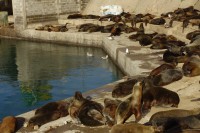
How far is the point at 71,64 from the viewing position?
20938 millimetres

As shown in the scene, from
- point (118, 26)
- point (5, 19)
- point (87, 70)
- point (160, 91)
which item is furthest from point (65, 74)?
point (5, 19)

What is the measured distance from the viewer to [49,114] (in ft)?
30.1

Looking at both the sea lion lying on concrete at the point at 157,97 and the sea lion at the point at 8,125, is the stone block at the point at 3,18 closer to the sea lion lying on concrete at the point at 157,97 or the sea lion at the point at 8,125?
the sea lion at the point at 8,125

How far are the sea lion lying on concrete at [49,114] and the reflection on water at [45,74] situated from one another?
379 centimetres

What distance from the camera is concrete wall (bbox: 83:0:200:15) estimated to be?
1076 inches

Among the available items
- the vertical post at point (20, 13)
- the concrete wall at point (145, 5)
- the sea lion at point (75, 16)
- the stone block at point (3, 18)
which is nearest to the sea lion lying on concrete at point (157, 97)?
the concrete wall at point (145, 5)

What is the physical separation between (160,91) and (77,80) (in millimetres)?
8483

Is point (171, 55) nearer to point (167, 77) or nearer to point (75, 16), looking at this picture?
point (167, 77)

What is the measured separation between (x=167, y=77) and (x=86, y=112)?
10.8ft

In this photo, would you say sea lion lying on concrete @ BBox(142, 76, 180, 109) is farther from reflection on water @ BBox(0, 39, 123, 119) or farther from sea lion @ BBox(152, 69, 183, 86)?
reflection on water @ BBox(0, 39, 123, 119)

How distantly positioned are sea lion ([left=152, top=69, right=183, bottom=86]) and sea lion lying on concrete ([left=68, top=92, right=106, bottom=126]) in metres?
2.54

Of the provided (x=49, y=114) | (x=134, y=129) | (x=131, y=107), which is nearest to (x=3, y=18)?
(x=49, y=114)

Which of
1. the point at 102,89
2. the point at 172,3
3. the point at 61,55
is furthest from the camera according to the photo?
the point at 172,3

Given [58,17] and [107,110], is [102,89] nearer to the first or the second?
[107,110]
